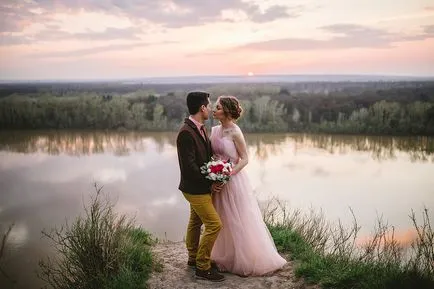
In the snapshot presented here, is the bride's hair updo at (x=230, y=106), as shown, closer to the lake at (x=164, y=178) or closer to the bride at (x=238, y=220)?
the bride at (x=238, y=220)

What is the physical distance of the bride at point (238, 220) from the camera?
4363 mm

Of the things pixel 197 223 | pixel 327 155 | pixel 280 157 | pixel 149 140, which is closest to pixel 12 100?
pixel 149 140

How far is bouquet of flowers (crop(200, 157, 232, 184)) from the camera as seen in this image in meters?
4.04

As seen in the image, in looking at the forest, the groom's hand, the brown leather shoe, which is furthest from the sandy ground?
the forest

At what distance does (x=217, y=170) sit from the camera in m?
4.05

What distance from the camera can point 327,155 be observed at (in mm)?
15688

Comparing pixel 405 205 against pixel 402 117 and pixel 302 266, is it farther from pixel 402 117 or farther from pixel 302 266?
pixel 402 117

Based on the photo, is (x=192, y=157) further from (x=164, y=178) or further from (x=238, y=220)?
(x=164, y=178)

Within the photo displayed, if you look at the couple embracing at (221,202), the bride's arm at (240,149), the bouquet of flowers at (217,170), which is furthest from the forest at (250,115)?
the bouquet of flowers at (217,170)

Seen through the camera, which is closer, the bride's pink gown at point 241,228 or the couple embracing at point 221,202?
the couple embracing at point 221,202

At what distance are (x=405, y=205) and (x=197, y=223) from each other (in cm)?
727

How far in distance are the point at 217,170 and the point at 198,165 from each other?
208 millimetres

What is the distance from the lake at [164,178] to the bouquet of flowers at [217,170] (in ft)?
11.4

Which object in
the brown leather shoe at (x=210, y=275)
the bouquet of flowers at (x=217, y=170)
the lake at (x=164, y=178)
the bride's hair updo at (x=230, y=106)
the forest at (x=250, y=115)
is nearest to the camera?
the bouquet of flowers at (x=217, y=170)
